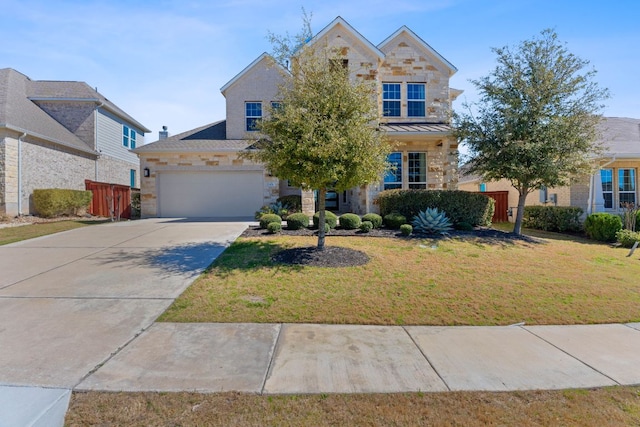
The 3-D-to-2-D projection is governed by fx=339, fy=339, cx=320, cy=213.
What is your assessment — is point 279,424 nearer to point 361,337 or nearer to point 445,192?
point 361,337

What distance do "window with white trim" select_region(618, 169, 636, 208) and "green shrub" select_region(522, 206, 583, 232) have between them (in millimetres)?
3501

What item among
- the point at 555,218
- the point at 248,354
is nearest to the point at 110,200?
the point at 248,354

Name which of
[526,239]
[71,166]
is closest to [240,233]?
[526,239]

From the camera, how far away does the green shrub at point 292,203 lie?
15059 mm

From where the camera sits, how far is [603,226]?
39.6ft

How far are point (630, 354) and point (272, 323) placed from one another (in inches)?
170

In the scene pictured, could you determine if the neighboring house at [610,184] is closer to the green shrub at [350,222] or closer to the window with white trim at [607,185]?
the window with white trim at [607,185]

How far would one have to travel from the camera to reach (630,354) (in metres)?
3.92

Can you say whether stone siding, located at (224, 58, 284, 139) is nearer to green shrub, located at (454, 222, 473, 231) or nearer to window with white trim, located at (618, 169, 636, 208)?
green shrub, located at (454, 222, 473, 231)

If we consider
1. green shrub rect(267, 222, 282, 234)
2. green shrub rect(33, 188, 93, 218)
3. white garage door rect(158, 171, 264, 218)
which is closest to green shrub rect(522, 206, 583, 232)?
green shrub rect(267, 222, 282, 234)

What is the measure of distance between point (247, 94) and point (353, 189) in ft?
24.6

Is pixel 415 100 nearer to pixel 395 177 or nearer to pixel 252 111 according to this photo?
pixel 395 177

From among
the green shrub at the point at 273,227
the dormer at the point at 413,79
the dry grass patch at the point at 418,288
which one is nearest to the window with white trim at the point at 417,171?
the dormer at the point at 413,79

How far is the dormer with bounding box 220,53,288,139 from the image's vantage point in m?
17.4
